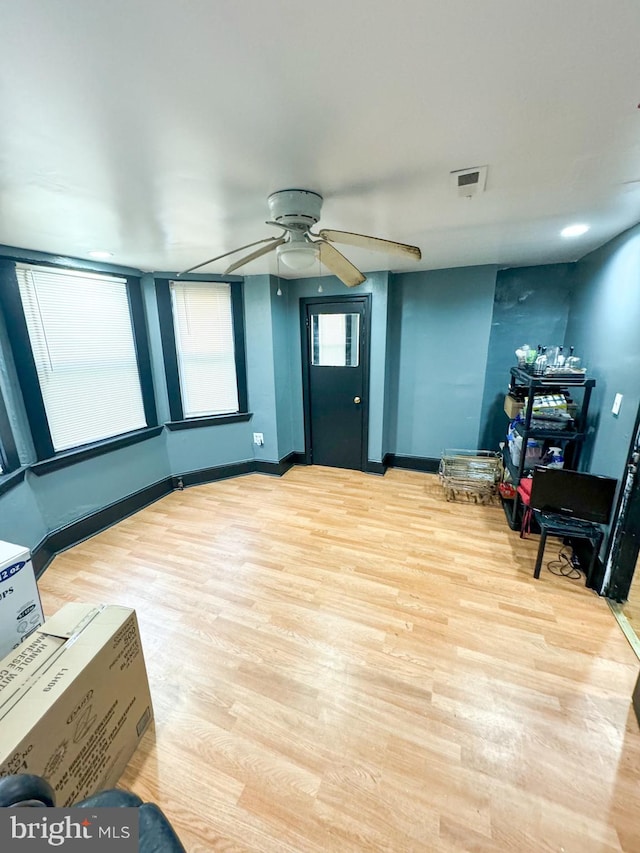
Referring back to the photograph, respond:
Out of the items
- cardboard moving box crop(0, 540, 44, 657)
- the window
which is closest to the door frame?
the window

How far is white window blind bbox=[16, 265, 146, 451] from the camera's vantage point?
99.1 inches

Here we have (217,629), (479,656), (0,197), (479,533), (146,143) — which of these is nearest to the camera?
(146,143)

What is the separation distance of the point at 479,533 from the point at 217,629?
82.4 inches

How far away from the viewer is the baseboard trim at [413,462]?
3898mm

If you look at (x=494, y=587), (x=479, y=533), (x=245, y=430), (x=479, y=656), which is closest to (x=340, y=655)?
(x=479, y=656)

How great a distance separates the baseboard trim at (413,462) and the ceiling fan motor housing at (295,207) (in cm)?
286

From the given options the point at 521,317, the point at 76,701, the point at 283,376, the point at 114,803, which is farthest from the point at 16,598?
the point at 521,317

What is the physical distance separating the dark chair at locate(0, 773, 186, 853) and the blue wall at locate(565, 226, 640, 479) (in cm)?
245

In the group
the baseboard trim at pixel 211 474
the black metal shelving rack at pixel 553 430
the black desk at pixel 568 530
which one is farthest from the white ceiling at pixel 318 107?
the baseboard trim at pixel 211 474

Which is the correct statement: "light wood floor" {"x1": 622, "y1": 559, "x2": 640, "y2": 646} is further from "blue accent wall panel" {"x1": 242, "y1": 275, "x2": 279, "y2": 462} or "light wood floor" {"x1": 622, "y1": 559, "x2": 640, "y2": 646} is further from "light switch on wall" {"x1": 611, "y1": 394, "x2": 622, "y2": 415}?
"blue accent wall panel" {"x1": 242, "y1": 275, "x2": 279, "y2": 462}

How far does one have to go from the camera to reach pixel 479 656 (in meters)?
1.67

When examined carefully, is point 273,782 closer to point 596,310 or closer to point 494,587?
point 494,587

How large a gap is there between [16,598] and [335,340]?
335 centimetres

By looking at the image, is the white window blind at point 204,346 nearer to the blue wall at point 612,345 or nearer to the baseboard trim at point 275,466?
the baseboard trim at point 275,466
